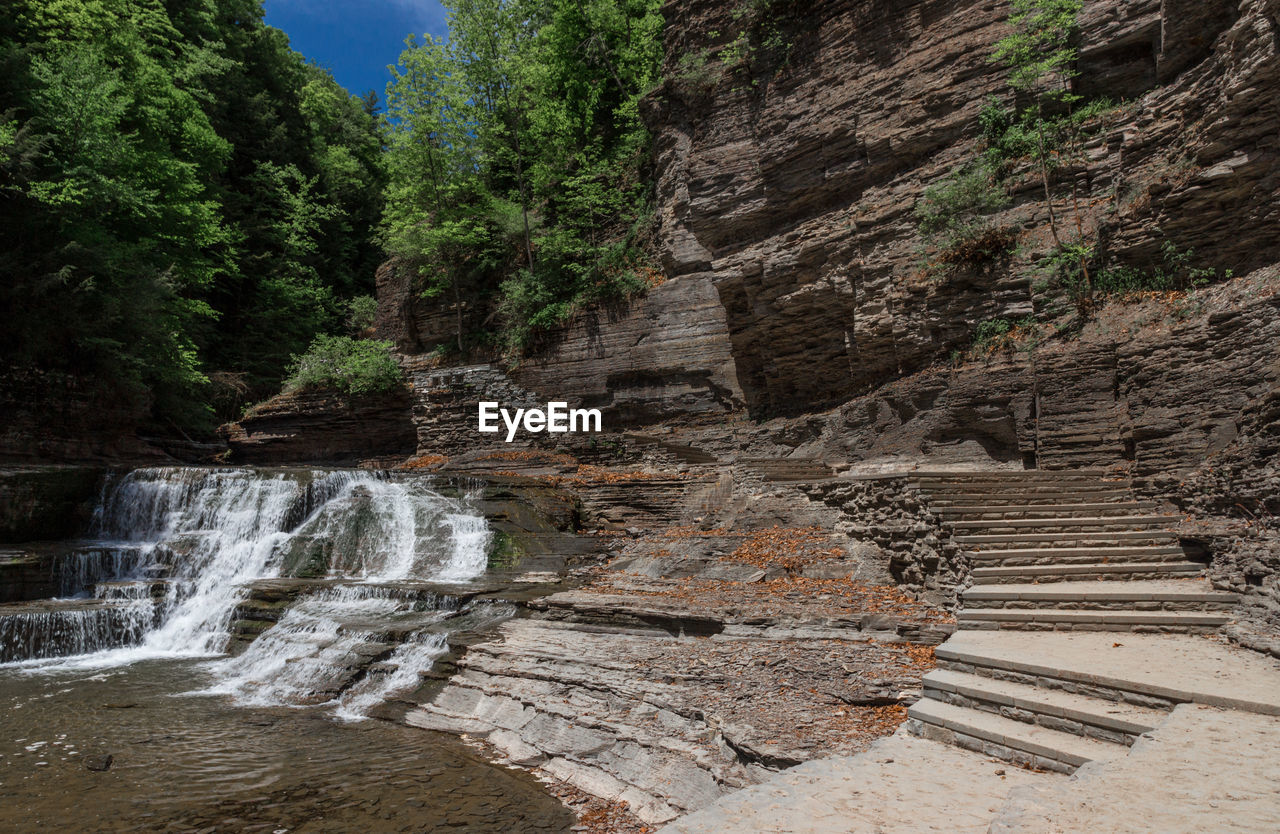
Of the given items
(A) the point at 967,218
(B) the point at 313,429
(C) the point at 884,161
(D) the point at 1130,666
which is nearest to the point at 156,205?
(B) the point at 313,429

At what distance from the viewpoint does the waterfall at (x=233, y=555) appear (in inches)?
366

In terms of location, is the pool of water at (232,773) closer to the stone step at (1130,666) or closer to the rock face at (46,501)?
the stone step at (1130,666)

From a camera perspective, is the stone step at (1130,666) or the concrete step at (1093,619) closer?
the stone step at (1130,666)

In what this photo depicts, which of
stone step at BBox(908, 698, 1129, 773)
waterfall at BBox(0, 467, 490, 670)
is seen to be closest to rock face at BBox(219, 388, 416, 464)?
waterfall at BBox(0, 467, 490, 670)

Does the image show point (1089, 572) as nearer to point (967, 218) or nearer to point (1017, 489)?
point (1017, 489)

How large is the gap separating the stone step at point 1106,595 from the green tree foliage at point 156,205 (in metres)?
18.5

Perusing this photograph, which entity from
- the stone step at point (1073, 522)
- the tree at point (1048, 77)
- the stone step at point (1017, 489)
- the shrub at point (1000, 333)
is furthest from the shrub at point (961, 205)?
the stone step at point (1073, 522)

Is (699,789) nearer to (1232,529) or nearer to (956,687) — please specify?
(956,687)

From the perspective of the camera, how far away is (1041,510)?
8016 mm

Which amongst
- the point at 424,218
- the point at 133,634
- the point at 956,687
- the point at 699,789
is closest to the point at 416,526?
the point at 133,634

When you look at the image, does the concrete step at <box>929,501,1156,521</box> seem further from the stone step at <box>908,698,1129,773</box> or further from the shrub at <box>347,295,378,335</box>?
the shrub at <box>347,295,378,335</box>

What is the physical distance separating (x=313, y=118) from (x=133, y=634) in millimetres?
31619

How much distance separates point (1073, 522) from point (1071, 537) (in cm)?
33

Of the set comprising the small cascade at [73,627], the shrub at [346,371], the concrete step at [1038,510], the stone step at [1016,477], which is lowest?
the small cascade at [73,627]
